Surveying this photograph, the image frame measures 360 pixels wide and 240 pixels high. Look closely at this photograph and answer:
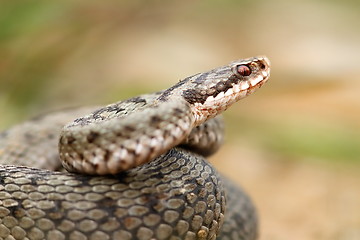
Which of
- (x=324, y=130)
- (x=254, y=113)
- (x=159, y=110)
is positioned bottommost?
(x=159, y=110)

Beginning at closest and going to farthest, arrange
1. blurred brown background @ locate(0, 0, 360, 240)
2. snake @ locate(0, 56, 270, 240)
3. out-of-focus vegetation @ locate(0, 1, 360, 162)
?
snake @ locate(0, 56, 270, 240)
blurred brown background @ locate(0, 0, 360, 240)
out-of-focus vegetation @ locate(0, 1, 360, 162)

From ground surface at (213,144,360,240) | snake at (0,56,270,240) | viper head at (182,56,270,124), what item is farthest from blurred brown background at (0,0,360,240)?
snake at (0,56,270,240)

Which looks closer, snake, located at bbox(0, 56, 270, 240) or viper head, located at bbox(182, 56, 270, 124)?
snake, located at bbox(0, 56, 270, 240)

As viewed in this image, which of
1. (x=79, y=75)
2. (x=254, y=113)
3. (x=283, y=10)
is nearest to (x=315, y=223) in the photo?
(x=254, y=113)

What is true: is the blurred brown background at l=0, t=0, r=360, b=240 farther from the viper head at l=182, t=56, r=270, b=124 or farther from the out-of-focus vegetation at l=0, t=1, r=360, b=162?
the viper head at l=182, t=56, r=270, b=124

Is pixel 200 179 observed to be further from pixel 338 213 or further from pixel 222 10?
pixel 222 10

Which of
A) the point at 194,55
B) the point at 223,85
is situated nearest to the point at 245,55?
the point at 194,55
